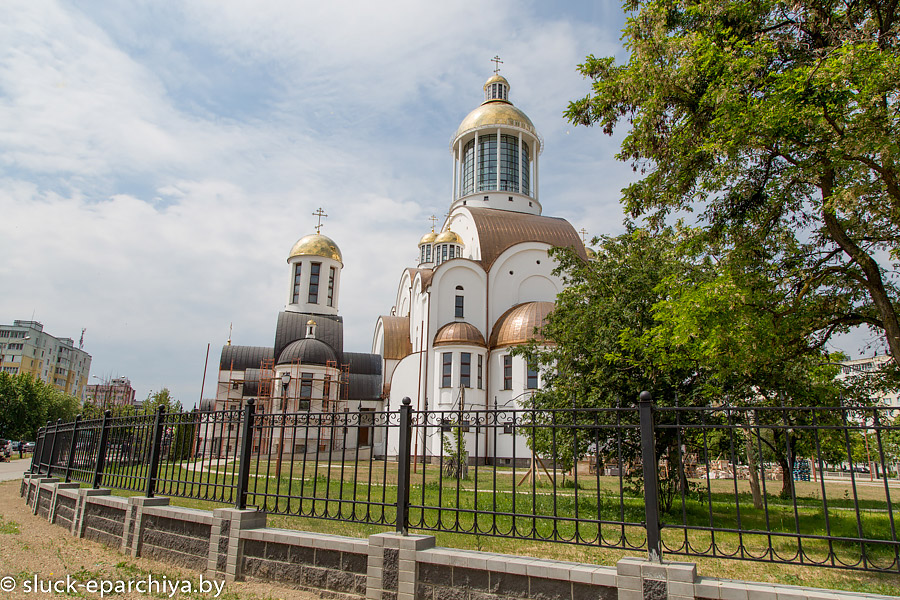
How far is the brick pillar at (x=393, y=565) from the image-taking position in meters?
5.26

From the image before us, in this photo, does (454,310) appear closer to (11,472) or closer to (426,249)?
(426,249)

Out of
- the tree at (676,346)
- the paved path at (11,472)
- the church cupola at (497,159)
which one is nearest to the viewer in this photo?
the tree at (676,346)

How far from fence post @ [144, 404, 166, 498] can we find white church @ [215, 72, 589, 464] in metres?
13.7

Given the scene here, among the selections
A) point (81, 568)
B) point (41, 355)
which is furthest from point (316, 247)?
point (41, 355)

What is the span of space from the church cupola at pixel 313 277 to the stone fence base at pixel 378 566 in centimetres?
3002

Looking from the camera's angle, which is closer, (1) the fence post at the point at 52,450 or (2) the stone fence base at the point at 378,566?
(2) the stone fence base at the point at 378,566

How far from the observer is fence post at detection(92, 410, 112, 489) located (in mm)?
9180

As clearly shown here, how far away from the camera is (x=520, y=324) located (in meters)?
26.1

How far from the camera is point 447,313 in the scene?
91.7 ft

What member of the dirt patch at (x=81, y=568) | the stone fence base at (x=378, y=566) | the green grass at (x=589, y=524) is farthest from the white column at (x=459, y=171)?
the stone fence base at (x=378, y=566)

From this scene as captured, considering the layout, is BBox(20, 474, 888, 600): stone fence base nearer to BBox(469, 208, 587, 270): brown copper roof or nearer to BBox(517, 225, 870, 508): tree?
BBox(517, 225, 870, 508): tree

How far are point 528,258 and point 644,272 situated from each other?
18.9 m

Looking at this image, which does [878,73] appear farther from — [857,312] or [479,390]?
[479,390]

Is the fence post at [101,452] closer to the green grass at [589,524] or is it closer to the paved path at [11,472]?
the green grass at [589,524]
